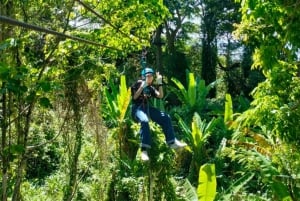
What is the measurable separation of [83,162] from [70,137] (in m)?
Result: 2.01

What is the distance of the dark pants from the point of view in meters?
5.32

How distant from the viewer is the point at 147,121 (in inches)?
210

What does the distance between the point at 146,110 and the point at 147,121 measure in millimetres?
191

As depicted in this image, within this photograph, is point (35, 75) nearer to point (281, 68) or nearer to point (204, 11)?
point (281, 68)

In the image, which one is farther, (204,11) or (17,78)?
(204,11)

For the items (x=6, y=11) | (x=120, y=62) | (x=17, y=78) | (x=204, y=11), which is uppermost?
(x=204, y=11)

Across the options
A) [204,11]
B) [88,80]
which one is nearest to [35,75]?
[88,80]

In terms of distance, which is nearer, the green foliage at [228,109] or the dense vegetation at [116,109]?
the dense vegetation at [116,109]

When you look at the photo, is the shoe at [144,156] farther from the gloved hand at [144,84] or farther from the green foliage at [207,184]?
the green foliage at [207,184]

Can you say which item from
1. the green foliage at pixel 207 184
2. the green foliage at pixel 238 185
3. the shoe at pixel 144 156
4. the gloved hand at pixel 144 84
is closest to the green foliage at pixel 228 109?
the green foliage at pixel 238 185

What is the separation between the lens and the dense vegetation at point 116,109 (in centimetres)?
248

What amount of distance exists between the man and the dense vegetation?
133 mm

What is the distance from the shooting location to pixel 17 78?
1338 millimetres

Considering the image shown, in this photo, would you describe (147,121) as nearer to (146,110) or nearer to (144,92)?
(146,110)
